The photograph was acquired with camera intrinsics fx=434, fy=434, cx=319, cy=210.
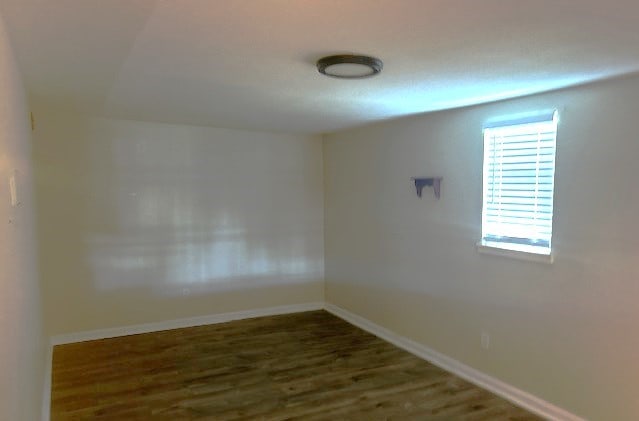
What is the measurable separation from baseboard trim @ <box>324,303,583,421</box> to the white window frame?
3.07 feet

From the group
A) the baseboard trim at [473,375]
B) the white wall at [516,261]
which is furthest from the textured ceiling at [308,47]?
the baseboard trim at [473,375]

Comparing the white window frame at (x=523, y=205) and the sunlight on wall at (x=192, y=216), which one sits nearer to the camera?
the white window frame at (x=523, y=205)

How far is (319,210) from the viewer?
529 centimetres

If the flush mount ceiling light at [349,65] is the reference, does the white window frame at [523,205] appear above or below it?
below

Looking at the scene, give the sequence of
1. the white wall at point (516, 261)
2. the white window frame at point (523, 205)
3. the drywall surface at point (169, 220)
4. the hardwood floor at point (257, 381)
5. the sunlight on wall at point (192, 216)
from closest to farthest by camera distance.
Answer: the white wall at point (516, 261)
the white window frame at point (523, 205)
the hardwood floor at point (257, 381)
the drywall surface at point (169, 220)
the sunlight on wall at point (192, 216)

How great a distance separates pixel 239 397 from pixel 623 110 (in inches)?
118

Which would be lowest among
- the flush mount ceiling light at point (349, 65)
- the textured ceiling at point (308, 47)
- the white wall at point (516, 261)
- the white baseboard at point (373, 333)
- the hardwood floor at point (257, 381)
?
the hardwood floor at point (257, 381)

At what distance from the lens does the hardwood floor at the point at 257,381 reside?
2867 mm

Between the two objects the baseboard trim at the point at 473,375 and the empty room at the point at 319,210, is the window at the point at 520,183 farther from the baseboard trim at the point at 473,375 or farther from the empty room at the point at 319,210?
the baseboard trim at the point at 473,375

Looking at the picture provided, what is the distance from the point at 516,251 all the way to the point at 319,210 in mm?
2716

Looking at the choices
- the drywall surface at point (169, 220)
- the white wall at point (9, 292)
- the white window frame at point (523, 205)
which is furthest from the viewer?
the drywall surface at point (169, 220)

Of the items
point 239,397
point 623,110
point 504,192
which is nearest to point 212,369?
point 239,397

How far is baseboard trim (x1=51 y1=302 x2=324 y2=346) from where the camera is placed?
4090mm

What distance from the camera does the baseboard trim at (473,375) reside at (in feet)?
9.13
